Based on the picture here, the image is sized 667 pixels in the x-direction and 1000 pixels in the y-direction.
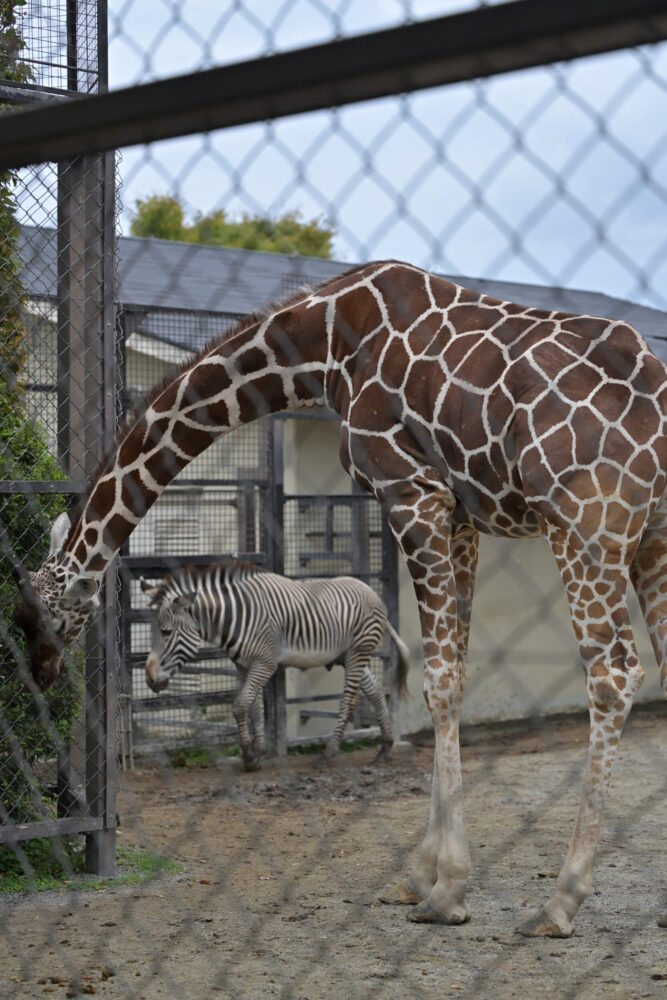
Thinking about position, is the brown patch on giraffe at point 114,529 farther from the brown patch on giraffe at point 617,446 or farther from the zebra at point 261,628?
the zebra at point 261,628

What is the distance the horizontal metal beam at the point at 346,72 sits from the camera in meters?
1.29

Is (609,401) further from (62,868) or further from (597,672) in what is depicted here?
(62,868)

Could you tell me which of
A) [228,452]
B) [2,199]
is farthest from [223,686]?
[2,199]

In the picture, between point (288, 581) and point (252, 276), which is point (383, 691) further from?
point (252, 276)

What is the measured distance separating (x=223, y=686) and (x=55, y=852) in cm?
398

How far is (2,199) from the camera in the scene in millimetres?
4973

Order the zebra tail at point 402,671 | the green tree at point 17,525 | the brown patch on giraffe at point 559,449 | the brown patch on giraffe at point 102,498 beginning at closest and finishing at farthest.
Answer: the brown patch on giraffe at point 559,449, the brown patch on giraffe at point 102,498, the green tree at point 17,525, the zebra tail at point 402,671

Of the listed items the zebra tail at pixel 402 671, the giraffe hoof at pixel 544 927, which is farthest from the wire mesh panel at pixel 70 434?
the zebra tail at pixel 402 671

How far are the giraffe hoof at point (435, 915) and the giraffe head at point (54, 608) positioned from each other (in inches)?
63.4

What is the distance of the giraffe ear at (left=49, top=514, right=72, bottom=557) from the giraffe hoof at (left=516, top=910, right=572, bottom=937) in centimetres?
217

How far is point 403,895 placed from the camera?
4.35 metres

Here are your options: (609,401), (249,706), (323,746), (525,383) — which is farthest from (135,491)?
(323,746)

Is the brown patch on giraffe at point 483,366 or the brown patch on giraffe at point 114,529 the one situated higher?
the brown patch on giraffe at point 483,366

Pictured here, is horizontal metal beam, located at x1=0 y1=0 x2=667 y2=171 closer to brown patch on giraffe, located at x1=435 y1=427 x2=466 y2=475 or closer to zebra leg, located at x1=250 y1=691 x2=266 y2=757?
brown patch on giraffe, located at x1=435 y1=427 x2=466 y2=475
